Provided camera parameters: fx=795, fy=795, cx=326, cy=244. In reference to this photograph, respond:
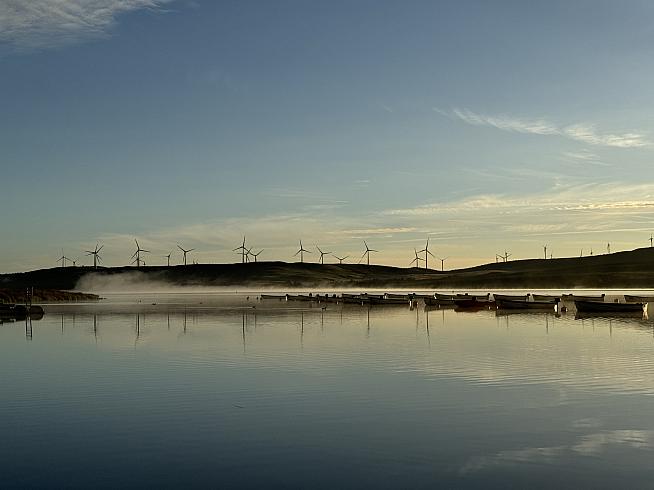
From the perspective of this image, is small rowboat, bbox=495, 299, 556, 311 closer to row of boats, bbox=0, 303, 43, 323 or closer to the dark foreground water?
the dark foreground water

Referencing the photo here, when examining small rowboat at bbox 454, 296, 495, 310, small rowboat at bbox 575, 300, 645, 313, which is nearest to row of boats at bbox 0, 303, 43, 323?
small rowboat at bbox 454, 296, 495, 310

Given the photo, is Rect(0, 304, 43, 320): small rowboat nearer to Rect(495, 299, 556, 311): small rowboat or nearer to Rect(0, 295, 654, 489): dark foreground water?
Rect(0, 295, 654, 489): dark foreground water

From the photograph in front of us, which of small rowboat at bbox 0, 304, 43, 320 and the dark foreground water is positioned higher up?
small rowboat at bbox 0, 304, 43, 320

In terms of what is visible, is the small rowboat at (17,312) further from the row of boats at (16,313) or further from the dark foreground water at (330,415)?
the dark foreground water at (330,415)

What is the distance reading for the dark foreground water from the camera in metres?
20.7

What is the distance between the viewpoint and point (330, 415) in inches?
1119

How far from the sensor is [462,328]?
75.1m

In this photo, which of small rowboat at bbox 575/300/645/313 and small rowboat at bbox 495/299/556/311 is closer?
small rowboat at bbox 575/300/645/313

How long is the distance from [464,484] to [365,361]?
25.7m

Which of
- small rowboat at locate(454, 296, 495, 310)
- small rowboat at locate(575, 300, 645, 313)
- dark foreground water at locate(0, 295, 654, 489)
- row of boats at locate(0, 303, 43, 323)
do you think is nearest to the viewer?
dark foreground water at locate(0, 295, 654, 489)

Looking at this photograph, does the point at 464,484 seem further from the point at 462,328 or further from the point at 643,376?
the point at 462,328

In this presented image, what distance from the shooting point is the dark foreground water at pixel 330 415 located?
20.7 meters

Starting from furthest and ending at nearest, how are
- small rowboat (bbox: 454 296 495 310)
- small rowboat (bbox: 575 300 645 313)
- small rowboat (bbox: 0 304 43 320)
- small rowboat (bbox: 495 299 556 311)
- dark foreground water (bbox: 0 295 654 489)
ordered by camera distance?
small rowboat (bbox: 454 296 495 310) < small rowboat (bbox: 495 299 556 311) < small rowboat (bbox: 0 304 43 320) < small rowboat (bbox: 575 300 645 313) < dark foreground water (bbox: 0 295 654 489)

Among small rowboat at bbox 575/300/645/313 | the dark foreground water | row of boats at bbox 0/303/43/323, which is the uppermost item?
row of boats at bbox 0/303/43/323
